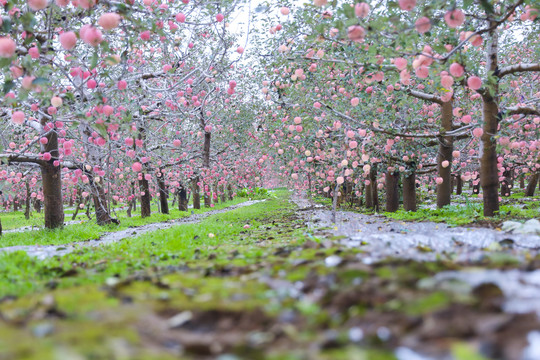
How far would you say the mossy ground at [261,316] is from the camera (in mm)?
1721

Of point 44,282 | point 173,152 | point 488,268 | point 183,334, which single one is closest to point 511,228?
point 488,268

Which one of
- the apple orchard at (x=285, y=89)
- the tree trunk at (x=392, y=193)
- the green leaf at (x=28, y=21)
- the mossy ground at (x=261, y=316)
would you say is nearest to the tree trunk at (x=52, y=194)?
the apple orchard at (x=285, y=89)

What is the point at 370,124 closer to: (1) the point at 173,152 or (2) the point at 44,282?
(2) the point at 44,282

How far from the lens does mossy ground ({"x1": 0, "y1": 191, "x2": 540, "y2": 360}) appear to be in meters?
1.72

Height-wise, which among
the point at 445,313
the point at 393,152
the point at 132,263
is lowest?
the point at 132,263

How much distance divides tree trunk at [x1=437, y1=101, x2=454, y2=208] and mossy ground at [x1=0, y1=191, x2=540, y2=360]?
28.8ft

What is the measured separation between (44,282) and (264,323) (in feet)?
8.45

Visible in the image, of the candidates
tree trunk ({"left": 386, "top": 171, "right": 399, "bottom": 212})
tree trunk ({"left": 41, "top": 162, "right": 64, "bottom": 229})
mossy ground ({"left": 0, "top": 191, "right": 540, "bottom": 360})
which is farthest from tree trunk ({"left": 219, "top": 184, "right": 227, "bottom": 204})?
mossy ground ({"left": 0, "top": 191, "right": 540, "bottom": 360})

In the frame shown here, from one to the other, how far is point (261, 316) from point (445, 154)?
10.3m

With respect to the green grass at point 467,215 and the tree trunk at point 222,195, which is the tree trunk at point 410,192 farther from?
the tree trunk at point 222,195

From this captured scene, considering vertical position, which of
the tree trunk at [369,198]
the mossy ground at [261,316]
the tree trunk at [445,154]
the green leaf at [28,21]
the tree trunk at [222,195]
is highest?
the green leaf at [28,21]

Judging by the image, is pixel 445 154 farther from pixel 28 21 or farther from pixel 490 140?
pixel 28 21

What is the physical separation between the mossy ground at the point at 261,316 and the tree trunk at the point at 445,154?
28.8ft

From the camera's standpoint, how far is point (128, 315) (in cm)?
218
